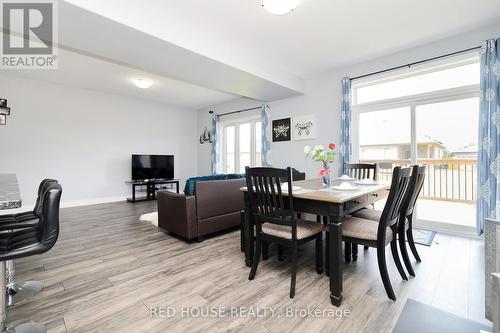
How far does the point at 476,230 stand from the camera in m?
3.05

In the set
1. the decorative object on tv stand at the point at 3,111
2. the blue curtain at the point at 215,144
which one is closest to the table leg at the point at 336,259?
the blue curtain at the point at 215,144

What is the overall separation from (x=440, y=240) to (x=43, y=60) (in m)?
6.66

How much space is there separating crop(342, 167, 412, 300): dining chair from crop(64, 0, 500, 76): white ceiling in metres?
2.02

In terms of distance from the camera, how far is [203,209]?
120 inches

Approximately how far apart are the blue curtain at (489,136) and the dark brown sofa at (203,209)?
301 centimetres

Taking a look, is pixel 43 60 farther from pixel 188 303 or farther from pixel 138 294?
pixel 188 303

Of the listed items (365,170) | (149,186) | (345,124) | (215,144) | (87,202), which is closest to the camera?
(365,170)

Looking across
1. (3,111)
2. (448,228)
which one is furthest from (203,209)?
(3,111)

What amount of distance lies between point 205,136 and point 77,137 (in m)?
3.23

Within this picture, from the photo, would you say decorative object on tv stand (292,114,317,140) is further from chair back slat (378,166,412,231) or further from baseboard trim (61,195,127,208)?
baseboard trim (61,195,127,208)

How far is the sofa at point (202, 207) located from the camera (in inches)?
117

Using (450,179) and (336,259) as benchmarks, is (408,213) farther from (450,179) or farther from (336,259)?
(450,179)

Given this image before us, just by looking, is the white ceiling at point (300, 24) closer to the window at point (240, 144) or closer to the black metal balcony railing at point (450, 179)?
the black metal balcony railing at point (450, 179)

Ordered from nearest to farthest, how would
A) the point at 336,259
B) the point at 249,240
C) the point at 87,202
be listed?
the point at 336,259 → the point at 249,240 → the point at 87,202
